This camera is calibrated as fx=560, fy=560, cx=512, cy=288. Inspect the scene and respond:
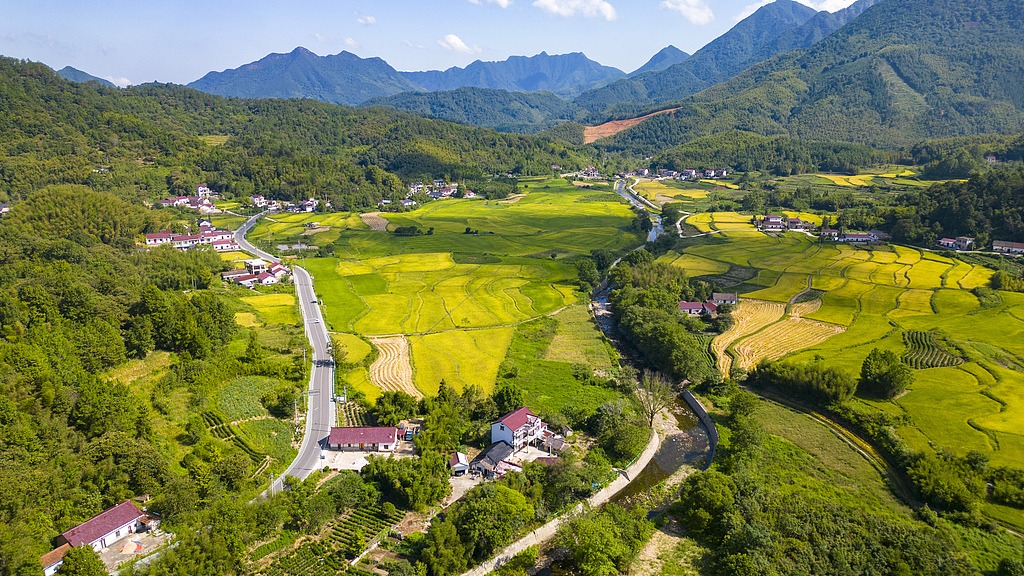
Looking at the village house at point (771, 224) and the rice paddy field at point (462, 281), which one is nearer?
the rice paddy field at point (462, 281)

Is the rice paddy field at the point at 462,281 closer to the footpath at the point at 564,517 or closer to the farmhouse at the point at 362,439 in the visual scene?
the farmhouse at the point at 362,439

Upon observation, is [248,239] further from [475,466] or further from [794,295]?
[794,295]

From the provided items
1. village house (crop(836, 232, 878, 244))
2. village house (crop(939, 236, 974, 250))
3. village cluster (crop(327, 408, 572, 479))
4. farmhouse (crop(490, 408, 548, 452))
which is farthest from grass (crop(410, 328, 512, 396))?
village house (crop(939, 236, 974, 250))

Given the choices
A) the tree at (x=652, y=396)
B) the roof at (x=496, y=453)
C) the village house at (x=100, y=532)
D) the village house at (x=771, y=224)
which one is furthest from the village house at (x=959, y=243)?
the village house at (x=100, y=532)

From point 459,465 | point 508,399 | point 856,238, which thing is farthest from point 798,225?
point 459,465

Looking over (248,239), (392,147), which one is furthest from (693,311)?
(392,147)
